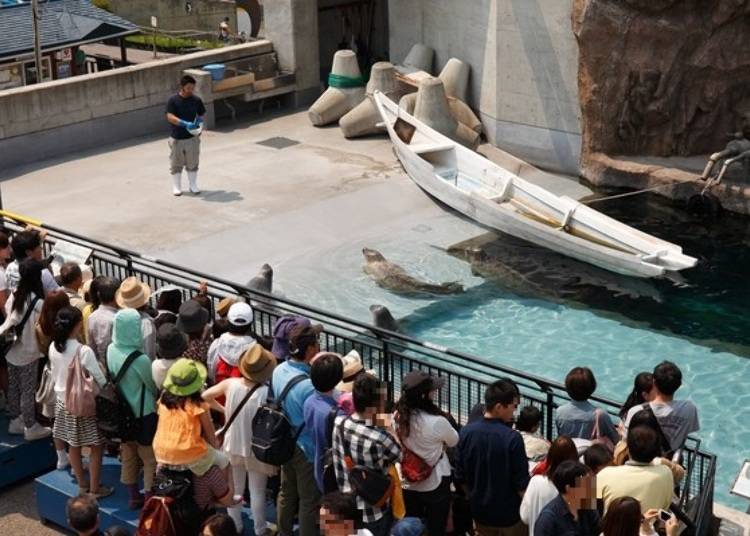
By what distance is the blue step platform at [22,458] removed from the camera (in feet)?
30.6

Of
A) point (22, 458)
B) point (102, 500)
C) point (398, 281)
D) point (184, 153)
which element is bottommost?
point (398, 281)

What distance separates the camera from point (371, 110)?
67.3 feet

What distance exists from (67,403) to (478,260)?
26.9 feet

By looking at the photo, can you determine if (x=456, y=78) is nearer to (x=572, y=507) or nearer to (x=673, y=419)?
(x=673, y=419)

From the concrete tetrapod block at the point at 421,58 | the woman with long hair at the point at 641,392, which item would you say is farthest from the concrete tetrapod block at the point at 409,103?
the woman with long hair at the point at 641,392

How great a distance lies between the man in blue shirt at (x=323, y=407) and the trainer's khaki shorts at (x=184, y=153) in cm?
1020

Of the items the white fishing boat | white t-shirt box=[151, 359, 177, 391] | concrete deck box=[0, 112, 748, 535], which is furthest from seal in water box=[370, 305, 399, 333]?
white t-shirt box=[151, 359, 177, 391]

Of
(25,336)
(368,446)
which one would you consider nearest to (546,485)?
(368,446)

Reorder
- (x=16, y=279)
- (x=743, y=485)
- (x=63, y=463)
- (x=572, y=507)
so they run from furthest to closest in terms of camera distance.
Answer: (x=16, y=279)
(x=63, y=463)
(x=743, y=485)
(x=572, y=507)

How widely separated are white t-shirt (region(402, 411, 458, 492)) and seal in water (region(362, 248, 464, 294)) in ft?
24.7

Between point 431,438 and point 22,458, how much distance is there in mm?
3982

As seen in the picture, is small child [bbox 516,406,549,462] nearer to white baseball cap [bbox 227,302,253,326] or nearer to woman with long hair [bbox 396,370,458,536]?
woman with long hair [bbox 396,370,458,536]

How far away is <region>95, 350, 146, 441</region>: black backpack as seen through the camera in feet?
26.1

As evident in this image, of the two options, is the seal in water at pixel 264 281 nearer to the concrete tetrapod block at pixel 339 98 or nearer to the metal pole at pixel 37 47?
the concrete tetrapod block at pixel 339 98
